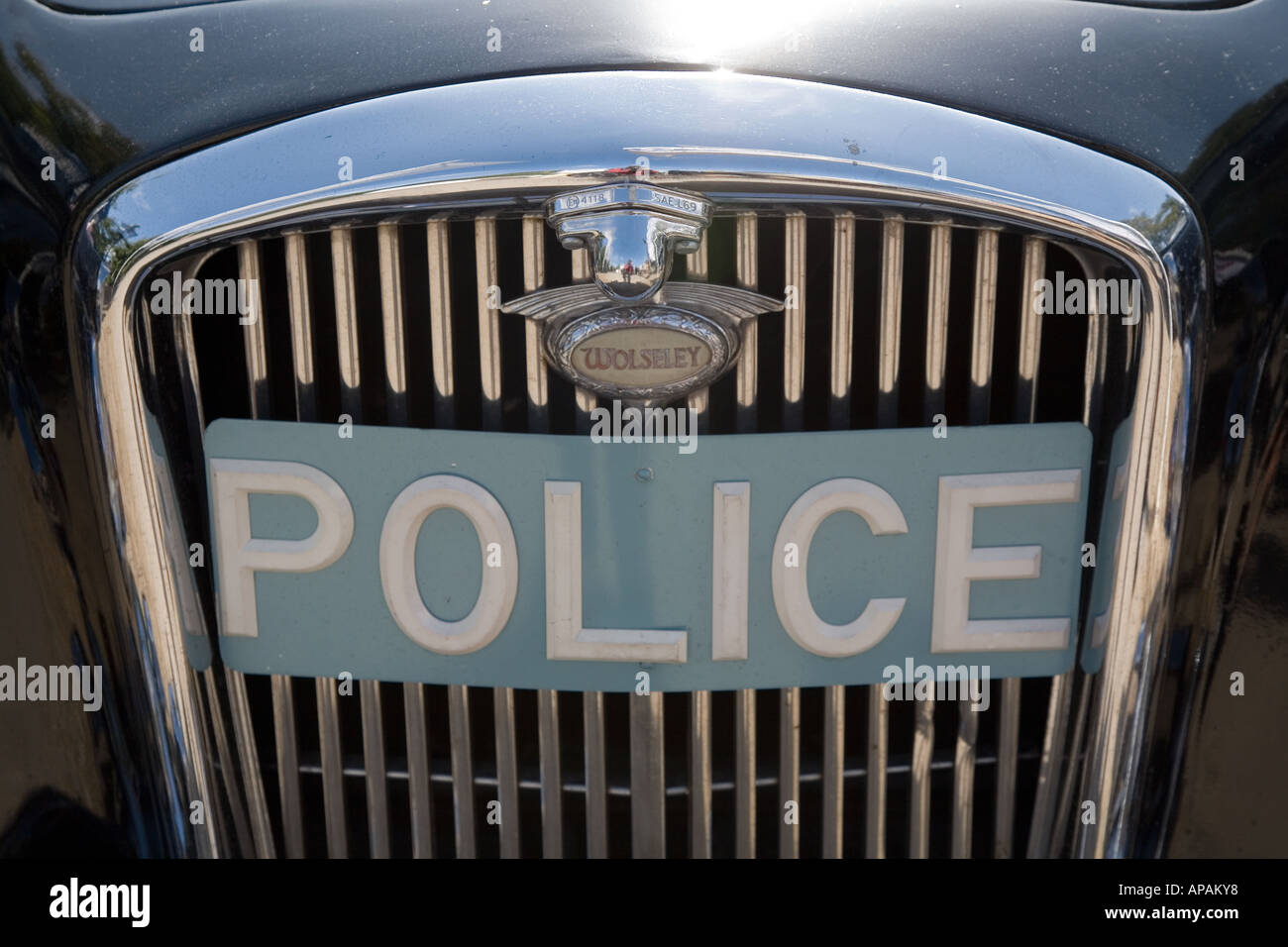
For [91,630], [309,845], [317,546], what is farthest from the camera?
[309,845]

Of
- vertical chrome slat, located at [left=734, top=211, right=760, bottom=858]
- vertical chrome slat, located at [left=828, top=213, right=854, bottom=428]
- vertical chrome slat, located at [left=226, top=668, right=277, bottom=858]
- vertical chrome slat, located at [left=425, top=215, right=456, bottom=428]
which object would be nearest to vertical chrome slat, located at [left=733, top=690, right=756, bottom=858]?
vertical chrome slat, located at [left=734, top=211, right=760, bottom=858]

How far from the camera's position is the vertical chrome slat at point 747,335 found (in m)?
1.33

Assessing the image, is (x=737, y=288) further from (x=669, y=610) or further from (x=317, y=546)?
(x=317, y=546)

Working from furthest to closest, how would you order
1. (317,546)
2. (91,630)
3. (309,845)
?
(309,845) → (91,630) → (317,546)

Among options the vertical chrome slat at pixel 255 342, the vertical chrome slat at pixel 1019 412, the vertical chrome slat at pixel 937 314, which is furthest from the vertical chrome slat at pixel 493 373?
the vertical chrome slat at pixel 1019 412

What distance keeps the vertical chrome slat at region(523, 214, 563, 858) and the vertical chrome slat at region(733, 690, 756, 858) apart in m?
0.23

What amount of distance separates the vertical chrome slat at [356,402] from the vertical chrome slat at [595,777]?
269mm

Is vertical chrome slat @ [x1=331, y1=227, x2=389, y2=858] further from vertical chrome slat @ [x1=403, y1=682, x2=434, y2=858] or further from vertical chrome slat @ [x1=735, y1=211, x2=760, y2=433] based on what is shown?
vertical chrome slat @ [x1=735, y1=211, x2=760, y2=433]

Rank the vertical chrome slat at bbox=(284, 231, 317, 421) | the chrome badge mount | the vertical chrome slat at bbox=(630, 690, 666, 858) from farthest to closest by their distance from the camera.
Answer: the vertical chrome slat at bbox=(630, 690, 666, 858) → the vertical chrome slat at bbox=(284, 231, 317, 421) → the chrome badge mount

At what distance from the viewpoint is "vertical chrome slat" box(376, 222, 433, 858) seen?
1.37m

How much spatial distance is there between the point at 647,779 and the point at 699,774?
68 millimetres

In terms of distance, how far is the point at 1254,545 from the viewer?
1462mm
